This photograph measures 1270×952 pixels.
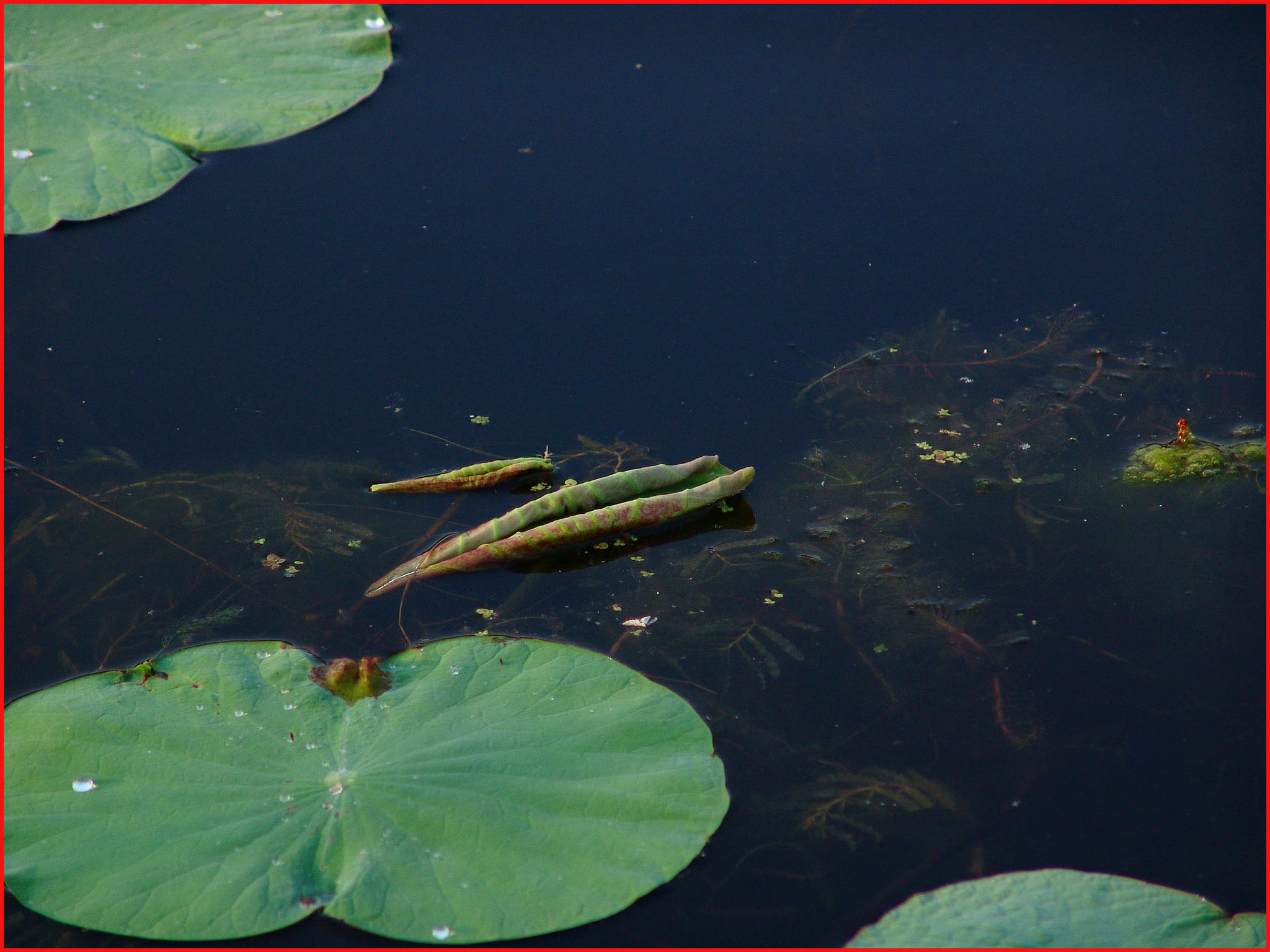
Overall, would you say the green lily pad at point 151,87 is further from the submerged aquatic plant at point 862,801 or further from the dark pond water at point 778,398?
the submerged aquatic plant at point 862,801

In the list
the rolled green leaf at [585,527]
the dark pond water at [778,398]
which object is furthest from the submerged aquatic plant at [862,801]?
the rolled green leaf at [585,527]

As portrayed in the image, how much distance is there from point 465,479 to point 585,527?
1.47ft

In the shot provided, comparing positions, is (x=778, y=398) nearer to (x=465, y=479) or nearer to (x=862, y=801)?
(x=465, y=479)

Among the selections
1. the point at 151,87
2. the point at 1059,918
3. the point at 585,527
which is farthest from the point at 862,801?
the point at 151,87

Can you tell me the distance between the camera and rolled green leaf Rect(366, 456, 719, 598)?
3.01 metres

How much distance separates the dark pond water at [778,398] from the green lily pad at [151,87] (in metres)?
0.14

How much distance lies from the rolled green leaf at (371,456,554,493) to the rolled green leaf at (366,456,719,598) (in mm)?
129

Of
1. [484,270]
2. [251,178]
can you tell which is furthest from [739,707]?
[251,178]

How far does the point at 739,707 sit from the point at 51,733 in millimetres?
1739

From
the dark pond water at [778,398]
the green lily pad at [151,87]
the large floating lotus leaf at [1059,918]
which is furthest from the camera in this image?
the green lily pad at [151,87]

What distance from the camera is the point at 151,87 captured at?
477 centimetres

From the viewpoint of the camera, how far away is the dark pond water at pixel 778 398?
2.53 m

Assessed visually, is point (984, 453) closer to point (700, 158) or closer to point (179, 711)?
point (700, 158)

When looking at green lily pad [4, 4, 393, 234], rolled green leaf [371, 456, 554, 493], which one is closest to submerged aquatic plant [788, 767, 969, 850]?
rolled green leaf [371, 456, 554, 493]
